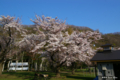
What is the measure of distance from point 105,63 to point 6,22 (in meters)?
13.2

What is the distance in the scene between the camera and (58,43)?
11359 mm

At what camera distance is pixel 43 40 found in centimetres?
1317

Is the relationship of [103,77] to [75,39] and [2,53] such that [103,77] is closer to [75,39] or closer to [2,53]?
[75,39]

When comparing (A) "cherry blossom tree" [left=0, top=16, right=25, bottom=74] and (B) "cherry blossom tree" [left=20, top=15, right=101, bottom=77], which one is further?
(A) "cherry blossom tree" [left=0, top=16, right=25, bottom=74]

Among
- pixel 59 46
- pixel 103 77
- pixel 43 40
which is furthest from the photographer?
pixel 43 40

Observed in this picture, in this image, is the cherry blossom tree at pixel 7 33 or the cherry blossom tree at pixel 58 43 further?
the cherry blossom tree at pixel 7 33

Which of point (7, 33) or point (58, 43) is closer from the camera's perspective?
point (58, 43)

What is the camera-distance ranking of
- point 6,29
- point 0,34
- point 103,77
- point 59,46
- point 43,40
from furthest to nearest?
point 0,34 < point 6,29 < point 43,40 < point 59,46 < point 103,77

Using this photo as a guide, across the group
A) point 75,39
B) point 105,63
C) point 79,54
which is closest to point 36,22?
point 75,39

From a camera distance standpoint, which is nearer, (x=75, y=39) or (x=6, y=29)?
(x=75, y=39)

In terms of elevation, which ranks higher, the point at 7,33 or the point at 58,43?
the point at 7,33

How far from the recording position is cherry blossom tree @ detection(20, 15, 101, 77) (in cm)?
1168

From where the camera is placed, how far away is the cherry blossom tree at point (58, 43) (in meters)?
11.7

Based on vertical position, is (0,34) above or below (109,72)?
above
